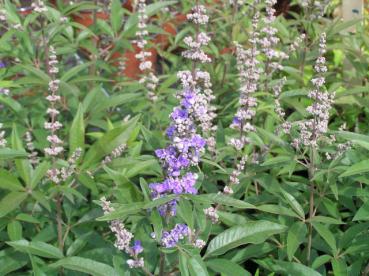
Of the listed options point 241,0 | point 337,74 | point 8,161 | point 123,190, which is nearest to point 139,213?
point 123,190

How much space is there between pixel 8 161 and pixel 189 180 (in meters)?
1.44

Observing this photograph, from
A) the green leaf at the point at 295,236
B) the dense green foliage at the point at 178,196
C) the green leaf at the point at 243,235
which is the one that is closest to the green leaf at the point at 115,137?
the dense green foliage at the point at 178,196

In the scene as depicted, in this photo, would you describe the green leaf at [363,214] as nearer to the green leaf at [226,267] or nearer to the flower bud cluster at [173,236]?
the green leaf at [226,267]

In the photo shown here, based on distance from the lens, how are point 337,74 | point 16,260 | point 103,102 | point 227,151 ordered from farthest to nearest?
point 337,74, point 103,102, point 227,151, point 16,260

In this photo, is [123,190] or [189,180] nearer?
[189,180]

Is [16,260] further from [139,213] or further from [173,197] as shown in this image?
[173,197]

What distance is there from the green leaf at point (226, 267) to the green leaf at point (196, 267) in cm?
27

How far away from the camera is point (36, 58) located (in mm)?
3588

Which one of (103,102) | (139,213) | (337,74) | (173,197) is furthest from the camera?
(337,74)

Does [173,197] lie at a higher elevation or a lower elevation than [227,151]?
higher

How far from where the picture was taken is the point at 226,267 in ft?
7.36

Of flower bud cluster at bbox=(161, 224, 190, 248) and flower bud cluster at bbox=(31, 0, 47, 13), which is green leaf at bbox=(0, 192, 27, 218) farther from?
flower bud cluster at bbox=(31, 0, 47, 13)

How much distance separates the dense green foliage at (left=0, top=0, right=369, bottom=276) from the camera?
2.23 metres

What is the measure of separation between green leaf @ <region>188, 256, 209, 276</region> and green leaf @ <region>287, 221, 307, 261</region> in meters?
0.53
